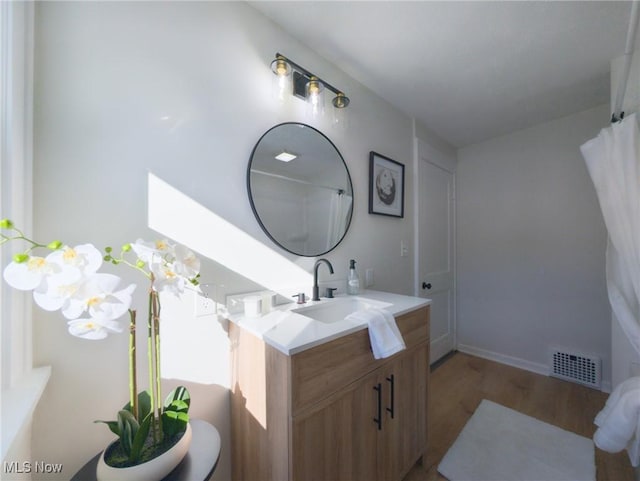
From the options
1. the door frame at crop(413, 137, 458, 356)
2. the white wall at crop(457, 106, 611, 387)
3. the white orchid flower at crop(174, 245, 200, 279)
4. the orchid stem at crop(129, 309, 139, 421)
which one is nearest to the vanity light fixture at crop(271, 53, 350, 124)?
the white orchid flower at crop(174, 245, 200, 279)

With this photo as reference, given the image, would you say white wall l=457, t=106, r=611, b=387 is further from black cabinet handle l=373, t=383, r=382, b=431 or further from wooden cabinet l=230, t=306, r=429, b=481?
black cabinet handle l=373, t=383, r=382, b=431

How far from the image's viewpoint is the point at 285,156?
1317 mm

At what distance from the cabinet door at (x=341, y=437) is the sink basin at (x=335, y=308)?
0.37 m

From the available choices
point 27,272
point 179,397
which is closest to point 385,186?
point 179,397

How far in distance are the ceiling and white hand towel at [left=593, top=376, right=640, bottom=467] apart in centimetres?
185

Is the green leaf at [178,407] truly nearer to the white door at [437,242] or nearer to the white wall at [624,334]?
the white door at [437,242]

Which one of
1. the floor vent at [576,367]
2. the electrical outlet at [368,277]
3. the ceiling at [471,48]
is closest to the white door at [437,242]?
the ceiling at [471,48]

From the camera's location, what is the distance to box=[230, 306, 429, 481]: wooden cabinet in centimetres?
80

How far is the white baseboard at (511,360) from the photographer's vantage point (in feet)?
7.45

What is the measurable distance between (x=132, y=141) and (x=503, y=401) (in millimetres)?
2876

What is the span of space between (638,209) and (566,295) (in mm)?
1280

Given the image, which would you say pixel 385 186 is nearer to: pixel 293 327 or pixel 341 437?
pixel 293 327

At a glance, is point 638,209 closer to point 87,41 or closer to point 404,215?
point 404,215

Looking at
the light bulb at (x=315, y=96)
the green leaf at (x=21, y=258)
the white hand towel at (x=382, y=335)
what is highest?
the light bulb at (x=315, y=96)
